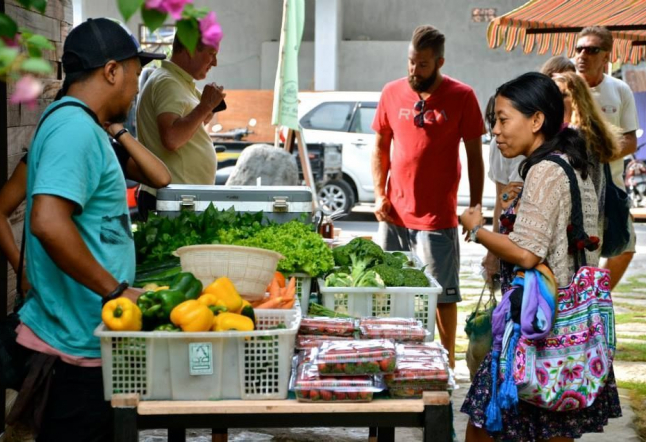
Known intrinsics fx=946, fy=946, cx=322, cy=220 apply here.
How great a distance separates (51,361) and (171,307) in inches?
19.1

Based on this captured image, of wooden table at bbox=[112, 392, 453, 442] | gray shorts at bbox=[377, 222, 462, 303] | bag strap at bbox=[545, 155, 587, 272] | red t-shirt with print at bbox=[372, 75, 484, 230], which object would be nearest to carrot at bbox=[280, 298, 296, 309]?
wooden table at bbox=[112, 392, 453, 442]

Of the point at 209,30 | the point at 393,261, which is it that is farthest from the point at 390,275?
the point at 209,30

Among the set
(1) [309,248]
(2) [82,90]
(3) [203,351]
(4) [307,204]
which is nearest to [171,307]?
(3) [203,351]

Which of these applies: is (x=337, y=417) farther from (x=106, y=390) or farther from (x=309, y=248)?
(x=309, y=248)

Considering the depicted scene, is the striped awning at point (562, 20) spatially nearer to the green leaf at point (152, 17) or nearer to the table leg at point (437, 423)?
the table leg at point (437, 423)

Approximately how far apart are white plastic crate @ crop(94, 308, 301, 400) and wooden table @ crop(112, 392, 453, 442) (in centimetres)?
4

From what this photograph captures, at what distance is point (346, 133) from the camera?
15.6m

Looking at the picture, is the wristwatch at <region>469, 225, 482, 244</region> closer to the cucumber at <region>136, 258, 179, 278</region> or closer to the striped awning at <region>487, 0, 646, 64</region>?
the cucumber at <region>136, 258, 179, 278</region>

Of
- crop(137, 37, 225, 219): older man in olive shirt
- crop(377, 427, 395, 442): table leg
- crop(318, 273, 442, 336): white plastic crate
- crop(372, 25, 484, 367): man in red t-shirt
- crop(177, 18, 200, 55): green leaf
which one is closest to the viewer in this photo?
crop(177, 18, 200, 55): green leaf

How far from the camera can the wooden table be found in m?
2.83

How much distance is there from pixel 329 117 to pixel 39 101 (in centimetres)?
1071

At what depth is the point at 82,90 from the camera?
3084 millimetres

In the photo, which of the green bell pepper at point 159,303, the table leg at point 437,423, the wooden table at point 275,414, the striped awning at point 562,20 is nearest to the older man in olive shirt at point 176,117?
the green bell pepper at point 159,303

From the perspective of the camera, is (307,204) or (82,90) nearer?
(82,90)
